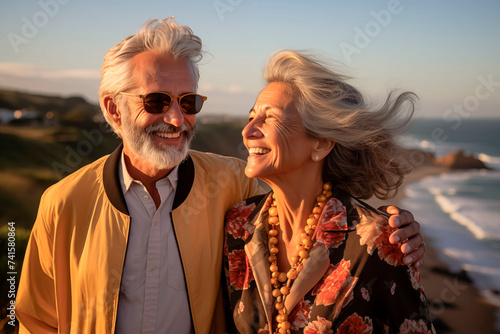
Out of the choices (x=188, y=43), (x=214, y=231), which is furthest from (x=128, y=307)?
(x=188, y=43)

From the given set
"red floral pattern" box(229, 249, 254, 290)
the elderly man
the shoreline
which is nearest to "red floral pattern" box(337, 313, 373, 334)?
"red floral pattern" box(229, 249, 254, 290)

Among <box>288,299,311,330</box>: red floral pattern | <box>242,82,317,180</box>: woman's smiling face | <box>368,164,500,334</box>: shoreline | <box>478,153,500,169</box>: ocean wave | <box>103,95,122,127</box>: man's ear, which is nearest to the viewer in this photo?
<box>288,299,311,330</box>: red floral pattern

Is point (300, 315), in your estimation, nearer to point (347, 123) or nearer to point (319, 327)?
point (319, 327)

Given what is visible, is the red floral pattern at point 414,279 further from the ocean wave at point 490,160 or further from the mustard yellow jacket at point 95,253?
the ocean wave at point 490,160

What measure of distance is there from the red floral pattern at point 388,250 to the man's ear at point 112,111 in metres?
1.92

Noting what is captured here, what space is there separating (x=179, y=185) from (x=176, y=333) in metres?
0.91

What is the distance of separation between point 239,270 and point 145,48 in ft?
5.14

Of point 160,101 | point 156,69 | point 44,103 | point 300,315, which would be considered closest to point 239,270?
point 300,315

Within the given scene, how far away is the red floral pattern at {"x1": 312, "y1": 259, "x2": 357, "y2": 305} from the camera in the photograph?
97.6 inches

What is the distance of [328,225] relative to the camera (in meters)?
2.66

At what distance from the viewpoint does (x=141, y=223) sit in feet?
9.55

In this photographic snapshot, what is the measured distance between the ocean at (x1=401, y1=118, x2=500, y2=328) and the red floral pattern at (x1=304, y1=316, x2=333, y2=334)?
124 cm

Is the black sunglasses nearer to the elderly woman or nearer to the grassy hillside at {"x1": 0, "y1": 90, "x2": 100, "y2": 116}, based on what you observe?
the elderly woman

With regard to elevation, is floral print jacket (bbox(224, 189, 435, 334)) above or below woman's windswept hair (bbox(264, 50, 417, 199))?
below
